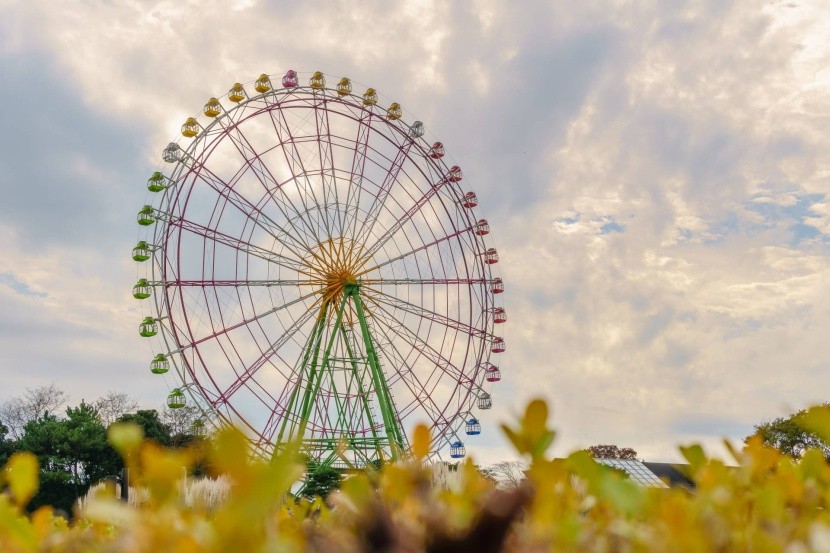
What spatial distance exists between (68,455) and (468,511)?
31.7 m

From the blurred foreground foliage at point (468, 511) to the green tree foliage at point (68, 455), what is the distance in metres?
30.4

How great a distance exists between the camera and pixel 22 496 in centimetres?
98

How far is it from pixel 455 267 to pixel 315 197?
182 inches

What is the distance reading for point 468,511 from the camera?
969 millimetres

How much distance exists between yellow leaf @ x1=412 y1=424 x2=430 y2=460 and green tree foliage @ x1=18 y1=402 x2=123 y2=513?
3049 cm

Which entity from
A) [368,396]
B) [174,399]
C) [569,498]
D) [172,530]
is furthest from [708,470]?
[368,396]

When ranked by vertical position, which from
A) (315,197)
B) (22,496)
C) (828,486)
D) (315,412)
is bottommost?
(828,486)

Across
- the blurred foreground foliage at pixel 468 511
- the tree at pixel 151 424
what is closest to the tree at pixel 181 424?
the tree at pixel 151 424

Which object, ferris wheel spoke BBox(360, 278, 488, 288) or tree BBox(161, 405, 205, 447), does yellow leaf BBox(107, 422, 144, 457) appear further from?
tree BBox(161, 405, 205, 447)

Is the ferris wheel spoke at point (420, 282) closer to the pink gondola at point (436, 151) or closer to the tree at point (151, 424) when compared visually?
the pink gondola at point (436, 151)

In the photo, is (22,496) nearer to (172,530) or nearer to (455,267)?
(172,530)

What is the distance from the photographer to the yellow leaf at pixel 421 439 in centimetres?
94

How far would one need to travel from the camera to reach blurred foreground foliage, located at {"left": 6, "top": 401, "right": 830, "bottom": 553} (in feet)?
2.09

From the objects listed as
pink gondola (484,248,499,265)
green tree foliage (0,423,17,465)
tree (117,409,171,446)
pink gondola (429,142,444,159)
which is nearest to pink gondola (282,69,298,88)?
pink gondola (429,142,444,159)
